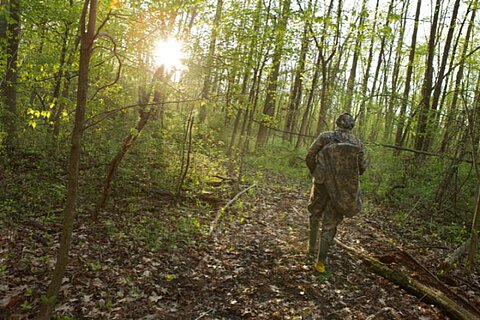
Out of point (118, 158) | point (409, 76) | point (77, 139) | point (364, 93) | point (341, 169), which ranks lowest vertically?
point (118, 158)

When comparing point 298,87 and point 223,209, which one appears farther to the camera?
point 298,87

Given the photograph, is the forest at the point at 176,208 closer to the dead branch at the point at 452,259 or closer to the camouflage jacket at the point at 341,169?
the dead branch at the point at 452,259

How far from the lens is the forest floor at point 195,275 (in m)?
4.07

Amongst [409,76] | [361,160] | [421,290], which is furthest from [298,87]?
[421,290]

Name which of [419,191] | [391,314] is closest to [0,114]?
[391,314]

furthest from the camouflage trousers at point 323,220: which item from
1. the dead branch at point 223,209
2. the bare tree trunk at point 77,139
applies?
the bare tree trunk at point 77,139

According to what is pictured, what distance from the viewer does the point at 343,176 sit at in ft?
17.1

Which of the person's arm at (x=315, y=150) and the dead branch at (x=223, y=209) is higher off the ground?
the person's arm at (x=315, y=150)

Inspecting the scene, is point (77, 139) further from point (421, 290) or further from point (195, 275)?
point (421, 290)

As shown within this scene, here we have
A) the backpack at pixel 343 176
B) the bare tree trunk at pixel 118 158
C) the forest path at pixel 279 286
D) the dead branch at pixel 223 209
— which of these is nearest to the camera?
the forest path at pixel 279 286

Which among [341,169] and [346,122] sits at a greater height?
[346,122]

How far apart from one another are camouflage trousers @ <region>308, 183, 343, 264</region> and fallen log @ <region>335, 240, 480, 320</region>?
3.00 feet

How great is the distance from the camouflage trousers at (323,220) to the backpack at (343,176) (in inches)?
6.0

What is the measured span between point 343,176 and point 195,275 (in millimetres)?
2750
